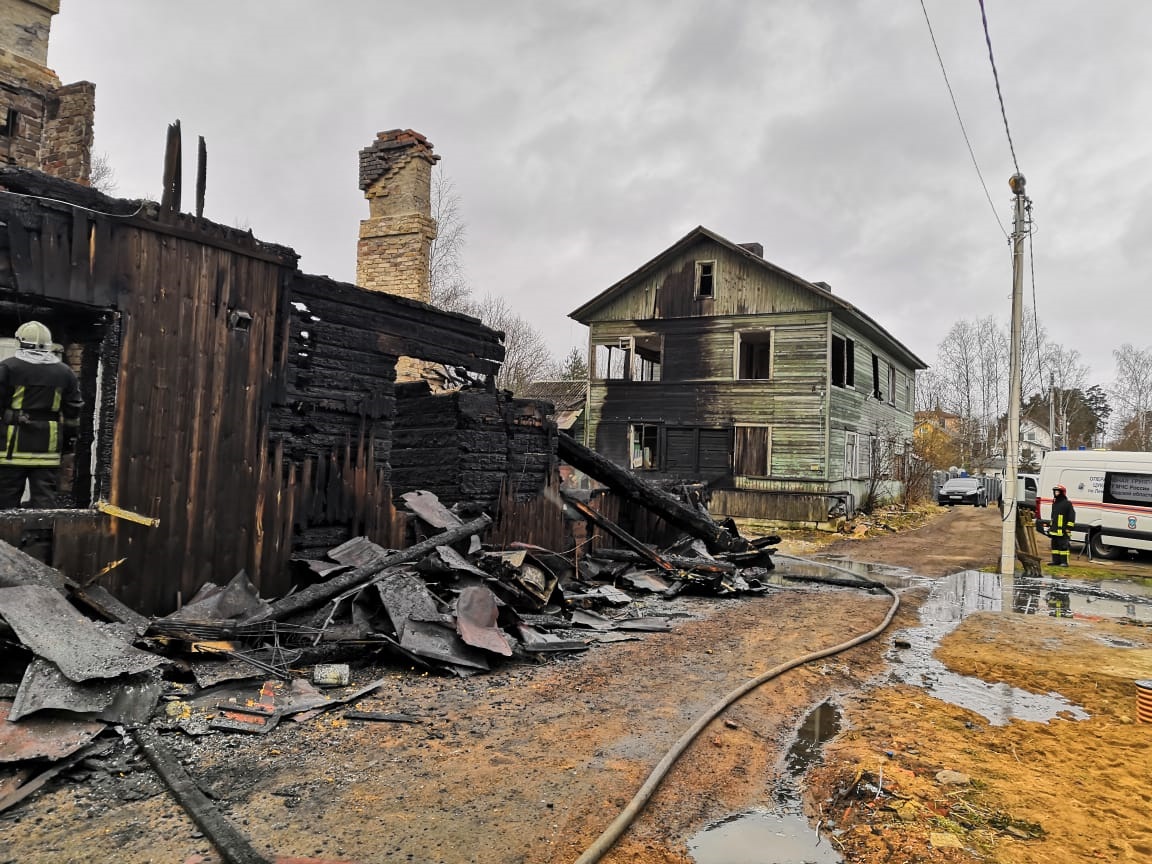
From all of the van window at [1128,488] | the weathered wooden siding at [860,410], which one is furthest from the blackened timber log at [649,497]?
the weathered wooden siding at [860,410]

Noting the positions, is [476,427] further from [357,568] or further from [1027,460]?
[1027,460]

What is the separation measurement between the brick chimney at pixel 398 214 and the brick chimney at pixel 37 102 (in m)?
4.49

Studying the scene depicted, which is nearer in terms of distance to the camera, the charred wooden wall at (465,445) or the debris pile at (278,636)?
the debris pile at (278,636)

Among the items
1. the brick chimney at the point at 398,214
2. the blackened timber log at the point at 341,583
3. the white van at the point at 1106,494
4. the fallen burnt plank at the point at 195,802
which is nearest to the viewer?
the fallen burnt plank at the point at 195,802

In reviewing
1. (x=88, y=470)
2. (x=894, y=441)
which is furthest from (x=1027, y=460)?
(x=88, y=470)

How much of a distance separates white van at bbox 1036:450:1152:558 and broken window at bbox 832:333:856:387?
6860mm

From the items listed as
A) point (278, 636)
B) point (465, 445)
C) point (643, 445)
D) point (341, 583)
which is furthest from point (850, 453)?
point (278, 636)

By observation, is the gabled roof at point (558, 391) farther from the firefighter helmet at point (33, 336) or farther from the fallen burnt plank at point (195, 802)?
the fallen burnt plank at point (195, 802)

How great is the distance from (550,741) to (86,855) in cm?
251

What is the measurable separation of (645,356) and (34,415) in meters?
23.3

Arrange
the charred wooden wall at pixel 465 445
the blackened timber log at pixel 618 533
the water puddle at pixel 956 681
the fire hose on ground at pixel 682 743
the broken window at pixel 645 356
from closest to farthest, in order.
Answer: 1. the fire hose on ground at pixel 682 743
2. the water puddle at pixel 956 681
3. the charred wooden wall at pixel 465 445
4. the blackened timber log at pixel 618 533
5. the broken window at pixel 645 356

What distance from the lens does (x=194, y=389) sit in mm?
6363

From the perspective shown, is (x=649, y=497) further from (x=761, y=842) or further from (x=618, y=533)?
(x=761, y=842)

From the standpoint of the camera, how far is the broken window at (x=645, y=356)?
24.3 meters
